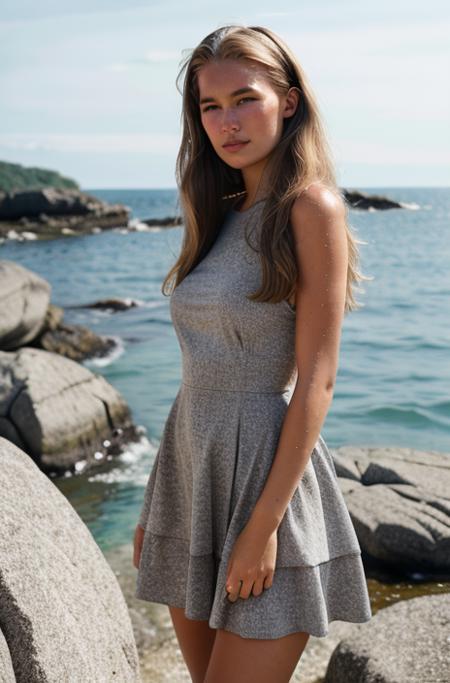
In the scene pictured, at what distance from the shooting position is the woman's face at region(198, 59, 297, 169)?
236 cm

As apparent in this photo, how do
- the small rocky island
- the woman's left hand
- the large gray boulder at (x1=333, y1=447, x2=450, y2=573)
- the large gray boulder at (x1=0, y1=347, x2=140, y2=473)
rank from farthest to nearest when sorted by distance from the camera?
the small rocky island → the large gray boulder at (x1=0, y1=347, x2=140, y2=473) → the large gray boulder at (x1=333, y1=447, x2=450, y2=573) → the woman's left hand

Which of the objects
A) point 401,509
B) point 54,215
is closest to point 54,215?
point 54,215

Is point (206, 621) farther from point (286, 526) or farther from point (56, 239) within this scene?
point (56, 239)

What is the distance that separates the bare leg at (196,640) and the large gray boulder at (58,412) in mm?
5257

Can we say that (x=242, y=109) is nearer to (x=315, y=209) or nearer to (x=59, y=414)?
(x=315, y=209)

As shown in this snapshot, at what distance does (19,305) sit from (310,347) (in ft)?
32.4

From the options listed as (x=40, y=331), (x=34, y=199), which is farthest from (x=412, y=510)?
(x=34, y=199)

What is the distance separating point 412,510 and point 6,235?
36340 mm

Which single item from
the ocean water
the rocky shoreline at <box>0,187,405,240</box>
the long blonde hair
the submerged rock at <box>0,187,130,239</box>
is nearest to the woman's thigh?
the long blonde hair

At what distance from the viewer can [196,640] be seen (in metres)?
2.54

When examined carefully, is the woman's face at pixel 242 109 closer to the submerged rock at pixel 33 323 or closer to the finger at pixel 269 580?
the finger at pixel 269 580

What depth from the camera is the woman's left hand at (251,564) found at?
2.18 meters

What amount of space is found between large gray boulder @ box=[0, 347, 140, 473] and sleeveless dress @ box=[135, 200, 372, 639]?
5.38m

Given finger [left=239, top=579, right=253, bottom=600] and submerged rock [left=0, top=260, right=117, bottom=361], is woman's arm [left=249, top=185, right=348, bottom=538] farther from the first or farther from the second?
submerged rock [left=0, top=260, right=117, bottom=361]
